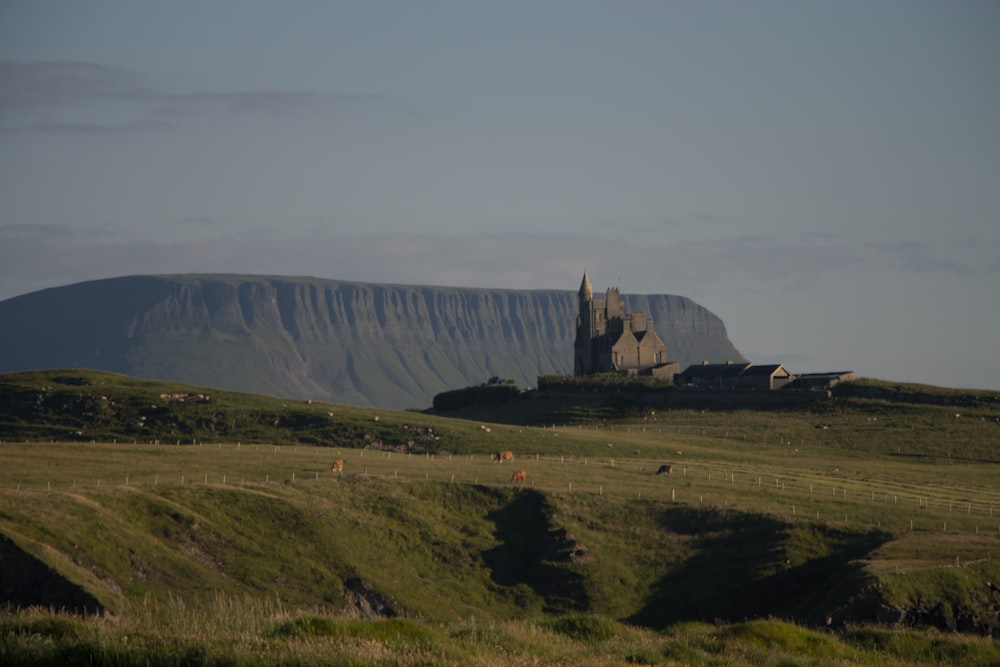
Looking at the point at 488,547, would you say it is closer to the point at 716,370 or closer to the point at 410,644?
the point at 410,644

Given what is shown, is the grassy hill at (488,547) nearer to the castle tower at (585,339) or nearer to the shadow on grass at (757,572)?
the shadow on grass at (757,572)

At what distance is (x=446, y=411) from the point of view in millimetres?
138000

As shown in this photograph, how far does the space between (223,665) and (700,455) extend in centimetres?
7183

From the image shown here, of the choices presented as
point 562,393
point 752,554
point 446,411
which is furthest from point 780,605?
point 446,411

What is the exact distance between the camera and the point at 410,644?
21.5 m

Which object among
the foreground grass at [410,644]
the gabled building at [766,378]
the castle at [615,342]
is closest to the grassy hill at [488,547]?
the foreground grass at [410,644]

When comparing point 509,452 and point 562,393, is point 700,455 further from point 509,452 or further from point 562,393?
point 562,393

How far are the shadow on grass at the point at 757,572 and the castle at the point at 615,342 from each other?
82212 millimetres

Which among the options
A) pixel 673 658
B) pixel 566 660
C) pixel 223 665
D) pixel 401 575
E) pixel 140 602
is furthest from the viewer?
pixel 401 575

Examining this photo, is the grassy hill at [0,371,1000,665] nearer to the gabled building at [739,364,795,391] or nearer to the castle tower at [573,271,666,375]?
the gabled building at [739,364,795,391]

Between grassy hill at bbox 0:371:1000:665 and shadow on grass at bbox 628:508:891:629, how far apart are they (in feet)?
0.52

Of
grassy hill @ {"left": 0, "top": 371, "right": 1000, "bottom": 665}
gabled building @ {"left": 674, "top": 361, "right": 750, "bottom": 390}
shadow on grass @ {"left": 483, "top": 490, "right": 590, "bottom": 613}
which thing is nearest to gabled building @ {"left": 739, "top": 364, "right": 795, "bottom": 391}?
gabled building @ {"left": 674, "top": 361, "right": 750, "bottom": 390}

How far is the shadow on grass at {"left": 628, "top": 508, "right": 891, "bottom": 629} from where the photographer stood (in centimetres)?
5228

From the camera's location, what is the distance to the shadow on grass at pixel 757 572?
52.3 meters
